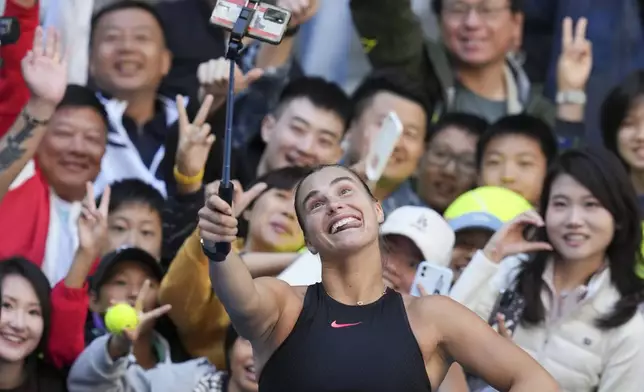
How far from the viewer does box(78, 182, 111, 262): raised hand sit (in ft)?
14.2

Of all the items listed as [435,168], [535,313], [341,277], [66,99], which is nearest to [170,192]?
[66,99]

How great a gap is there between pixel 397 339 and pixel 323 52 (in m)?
2.82

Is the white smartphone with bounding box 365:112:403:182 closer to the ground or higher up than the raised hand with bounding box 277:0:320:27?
closer to the ground

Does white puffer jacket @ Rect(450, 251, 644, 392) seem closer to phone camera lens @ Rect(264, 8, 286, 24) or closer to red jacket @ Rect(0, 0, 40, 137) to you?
phone camera lens @ Rect(264, 8, 286, 24)

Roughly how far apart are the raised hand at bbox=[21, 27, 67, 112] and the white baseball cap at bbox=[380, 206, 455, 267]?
1.18 m

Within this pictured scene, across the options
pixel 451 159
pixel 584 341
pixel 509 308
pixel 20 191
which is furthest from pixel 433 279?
pixel 20 191

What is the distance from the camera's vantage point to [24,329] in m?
4.13

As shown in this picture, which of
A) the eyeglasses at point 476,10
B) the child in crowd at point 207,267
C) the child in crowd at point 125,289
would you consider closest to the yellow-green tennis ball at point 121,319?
the child in crowd at point 207,267

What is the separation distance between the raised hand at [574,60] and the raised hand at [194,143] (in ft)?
5.03

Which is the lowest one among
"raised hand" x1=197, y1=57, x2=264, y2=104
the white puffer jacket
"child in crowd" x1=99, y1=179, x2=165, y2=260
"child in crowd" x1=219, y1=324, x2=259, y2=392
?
"child in crowd" x1=219, y1=324, x2=259, y2=392

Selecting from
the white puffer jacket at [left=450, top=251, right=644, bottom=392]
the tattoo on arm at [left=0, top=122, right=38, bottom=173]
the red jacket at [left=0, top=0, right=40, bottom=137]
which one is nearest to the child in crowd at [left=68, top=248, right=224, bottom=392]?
the tattoo on arm at [left=0, top=122, right=38, bottom=173]

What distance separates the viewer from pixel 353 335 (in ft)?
9.89

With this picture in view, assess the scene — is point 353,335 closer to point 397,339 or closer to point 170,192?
point 397,339

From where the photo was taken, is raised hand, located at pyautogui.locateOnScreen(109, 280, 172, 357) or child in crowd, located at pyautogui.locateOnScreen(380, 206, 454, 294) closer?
raised hand, located at pyautogui.locateOnScreen(109, 280, 172, 357)
